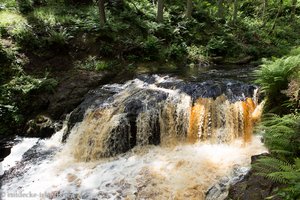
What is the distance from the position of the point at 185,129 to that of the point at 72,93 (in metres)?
4.60

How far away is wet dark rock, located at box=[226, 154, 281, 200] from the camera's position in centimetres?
495

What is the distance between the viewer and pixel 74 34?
1388 cm

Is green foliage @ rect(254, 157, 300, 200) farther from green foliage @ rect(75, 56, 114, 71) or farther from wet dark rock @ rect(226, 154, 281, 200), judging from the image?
green foliage @ rect(75, 56, 114, 71)

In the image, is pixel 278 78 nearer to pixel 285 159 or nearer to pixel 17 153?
pixel 285 159

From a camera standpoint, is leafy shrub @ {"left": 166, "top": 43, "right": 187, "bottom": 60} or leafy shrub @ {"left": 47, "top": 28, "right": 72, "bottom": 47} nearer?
leafy shrub @ {"left": 47, "top": 28, "right": 72, "bottom": 47}

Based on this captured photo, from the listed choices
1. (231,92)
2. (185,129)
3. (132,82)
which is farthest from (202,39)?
(185,129)

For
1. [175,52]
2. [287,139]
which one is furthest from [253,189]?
[175,52]

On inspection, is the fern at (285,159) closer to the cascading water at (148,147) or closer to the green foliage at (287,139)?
the green foliage at (287,139)

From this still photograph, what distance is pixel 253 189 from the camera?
16.9ft

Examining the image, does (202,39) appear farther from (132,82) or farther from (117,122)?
(117,122)

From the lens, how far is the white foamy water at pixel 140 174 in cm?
661

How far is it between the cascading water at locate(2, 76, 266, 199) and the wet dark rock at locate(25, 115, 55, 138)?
1.08 ft

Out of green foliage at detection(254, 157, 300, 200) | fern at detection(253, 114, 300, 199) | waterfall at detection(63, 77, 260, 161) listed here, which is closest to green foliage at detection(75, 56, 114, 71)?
waterfall at detection(63, 77, 260, 161)

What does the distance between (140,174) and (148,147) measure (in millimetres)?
1441
